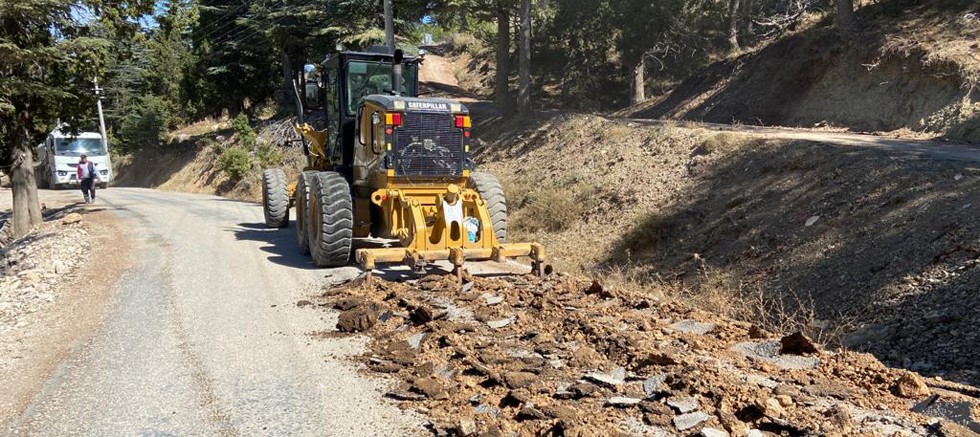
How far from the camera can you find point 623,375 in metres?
5.19

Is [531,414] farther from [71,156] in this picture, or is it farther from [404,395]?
[71,156]

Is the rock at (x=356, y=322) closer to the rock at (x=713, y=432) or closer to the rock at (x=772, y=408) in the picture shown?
the rock at (x=713, y=432)

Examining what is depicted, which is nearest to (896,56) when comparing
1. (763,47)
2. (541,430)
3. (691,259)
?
(763,47)

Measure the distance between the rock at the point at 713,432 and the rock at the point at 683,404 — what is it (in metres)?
0.29

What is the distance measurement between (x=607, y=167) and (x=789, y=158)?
4.60 m

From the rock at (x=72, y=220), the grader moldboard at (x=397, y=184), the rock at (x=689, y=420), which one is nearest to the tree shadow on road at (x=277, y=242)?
the grader moldboard at (x=397, y=184)

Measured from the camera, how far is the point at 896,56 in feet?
62.0

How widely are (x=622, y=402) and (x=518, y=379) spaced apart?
82 centimetres

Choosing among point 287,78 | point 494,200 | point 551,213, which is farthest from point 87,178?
point 494,200

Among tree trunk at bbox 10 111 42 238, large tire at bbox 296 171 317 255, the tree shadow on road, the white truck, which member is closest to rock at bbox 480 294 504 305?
the tree shadow on road

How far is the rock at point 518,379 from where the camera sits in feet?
16.7

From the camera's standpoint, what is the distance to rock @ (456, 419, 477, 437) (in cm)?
432

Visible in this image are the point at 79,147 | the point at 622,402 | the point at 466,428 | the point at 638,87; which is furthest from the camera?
the point at 79,147

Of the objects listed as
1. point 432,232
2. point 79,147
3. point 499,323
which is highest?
point 79,147
